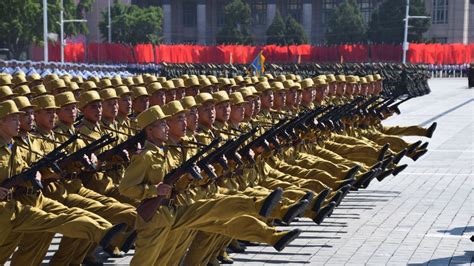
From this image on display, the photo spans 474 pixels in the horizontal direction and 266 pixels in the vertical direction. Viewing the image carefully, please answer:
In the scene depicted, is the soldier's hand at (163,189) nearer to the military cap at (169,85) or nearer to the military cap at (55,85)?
the military cap at (169,85)

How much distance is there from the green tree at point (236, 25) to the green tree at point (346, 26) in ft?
30.2

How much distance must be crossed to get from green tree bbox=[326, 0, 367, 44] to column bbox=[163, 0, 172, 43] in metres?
25.0

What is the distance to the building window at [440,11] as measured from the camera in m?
113

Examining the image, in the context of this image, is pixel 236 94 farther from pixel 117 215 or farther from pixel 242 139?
pixel 117 215

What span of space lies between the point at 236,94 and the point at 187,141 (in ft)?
6.56

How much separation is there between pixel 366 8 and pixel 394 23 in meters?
22.4

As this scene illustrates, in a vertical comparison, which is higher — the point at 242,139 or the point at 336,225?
the point at 242,139

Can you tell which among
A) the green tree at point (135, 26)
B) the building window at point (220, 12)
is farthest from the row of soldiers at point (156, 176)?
the building window at point (220, 12)

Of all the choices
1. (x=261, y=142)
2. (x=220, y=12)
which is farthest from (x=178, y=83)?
(x=220, y=12)

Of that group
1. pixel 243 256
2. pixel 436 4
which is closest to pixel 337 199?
pixel 243 256

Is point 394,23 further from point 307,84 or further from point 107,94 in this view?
point 107,94

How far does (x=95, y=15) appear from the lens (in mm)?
117188

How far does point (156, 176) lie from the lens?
862 centimetres

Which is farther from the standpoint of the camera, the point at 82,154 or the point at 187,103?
the point at 187,103
